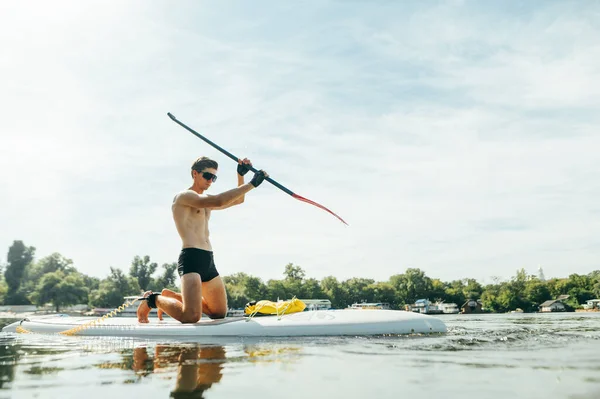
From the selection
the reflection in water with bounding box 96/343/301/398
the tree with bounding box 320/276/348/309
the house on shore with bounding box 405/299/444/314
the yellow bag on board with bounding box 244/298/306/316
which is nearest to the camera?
the reflection in water with bounding box 96/343/301/398

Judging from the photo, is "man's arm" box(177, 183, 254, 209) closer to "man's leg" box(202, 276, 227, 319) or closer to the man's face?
the man's face

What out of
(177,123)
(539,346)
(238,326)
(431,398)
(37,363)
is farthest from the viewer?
(177,123)

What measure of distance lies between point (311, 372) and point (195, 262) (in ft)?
15.6

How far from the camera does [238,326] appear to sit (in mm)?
8625

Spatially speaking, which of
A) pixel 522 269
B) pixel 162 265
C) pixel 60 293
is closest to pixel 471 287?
pixel 522 269

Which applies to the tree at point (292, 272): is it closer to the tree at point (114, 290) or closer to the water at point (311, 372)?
the tree at point (114, 290)

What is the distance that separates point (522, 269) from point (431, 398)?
414ft

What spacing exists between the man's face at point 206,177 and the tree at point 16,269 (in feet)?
462

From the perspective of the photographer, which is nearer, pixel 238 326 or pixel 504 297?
pixel 238 326

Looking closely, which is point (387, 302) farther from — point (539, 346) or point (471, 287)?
point (539, 346)

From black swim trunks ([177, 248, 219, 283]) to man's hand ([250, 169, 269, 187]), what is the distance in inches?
62.9

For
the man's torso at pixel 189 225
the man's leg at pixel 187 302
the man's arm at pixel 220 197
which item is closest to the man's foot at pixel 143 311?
the man's leg at pixel 187 302

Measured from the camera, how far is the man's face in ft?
29.8

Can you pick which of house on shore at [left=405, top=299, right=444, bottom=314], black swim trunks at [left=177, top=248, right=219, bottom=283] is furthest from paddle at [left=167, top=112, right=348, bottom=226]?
house on shore at [left=405, top=299, right=444, bottom=314]
